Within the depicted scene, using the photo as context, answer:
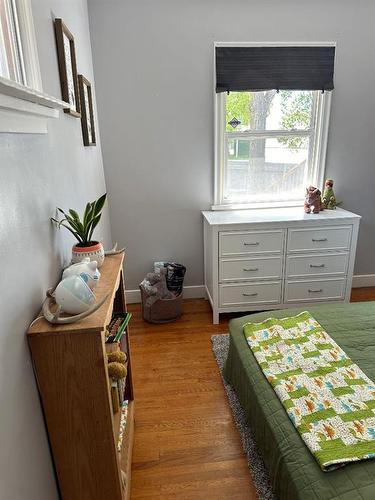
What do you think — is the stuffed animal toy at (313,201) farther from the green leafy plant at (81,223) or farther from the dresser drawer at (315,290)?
the green leafy plant at (81,223)

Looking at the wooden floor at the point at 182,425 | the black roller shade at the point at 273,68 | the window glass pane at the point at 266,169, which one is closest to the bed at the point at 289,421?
the wooden floor at the point at 182,425

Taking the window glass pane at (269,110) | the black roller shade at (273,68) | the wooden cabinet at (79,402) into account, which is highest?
the black roller shade at (273,68)

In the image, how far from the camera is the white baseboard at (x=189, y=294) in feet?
10.4

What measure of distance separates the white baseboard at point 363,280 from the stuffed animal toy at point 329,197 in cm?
86

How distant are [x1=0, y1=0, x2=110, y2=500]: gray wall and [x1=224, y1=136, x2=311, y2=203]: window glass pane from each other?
1.81 m

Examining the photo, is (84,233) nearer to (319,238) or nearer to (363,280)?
(319,238)

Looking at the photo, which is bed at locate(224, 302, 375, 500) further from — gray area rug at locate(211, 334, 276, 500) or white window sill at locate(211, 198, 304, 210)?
white window sill at locate(211, 198, 304, 210)

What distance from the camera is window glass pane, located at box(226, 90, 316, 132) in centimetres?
284

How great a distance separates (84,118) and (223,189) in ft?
4.57

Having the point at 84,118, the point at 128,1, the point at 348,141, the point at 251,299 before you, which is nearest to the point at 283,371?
the point at 251,299

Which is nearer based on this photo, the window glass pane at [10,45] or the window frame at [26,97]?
the window frame at [26,97]

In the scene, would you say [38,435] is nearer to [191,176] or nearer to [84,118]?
[84,118]

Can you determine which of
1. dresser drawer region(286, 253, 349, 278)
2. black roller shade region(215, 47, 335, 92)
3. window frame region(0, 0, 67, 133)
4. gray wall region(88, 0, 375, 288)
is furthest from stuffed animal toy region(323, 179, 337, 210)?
window frame region(0, 0, 67, 133)

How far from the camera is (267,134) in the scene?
115 inches
